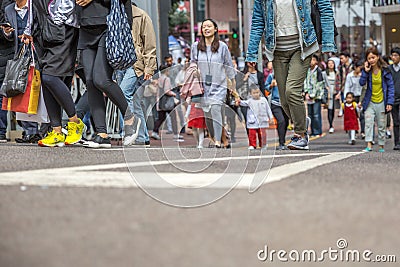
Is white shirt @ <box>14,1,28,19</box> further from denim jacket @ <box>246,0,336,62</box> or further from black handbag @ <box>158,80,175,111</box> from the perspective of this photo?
denim jacket @ <box>246,0,336,62</box>

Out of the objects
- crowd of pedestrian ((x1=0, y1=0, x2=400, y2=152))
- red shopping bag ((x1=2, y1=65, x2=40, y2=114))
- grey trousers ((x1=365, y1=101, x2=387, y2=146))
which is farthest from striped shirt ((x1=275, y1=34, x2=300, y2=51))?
grey trousers ((x1=365, y1=101, x2=387, y2=146))

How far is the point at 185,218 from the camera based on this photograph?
4.42 meters

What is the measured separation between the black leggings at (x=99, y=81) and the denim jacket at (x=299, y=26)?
1721mm

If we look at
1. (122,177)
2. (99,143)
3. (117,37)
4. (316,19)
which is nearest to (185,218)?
(122,177)

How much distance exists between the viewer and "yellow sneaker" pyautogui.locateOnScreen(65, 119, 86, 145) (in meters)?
9.02

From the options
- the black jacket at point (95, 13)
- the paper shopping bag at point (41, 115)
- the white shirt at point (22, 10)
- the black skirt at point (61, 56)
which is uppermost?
the white shirt at point (22, 10)

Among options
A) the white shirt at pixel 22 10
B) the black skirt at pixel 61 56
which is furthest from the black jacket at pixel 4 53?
the black skirt at pixel 61 56

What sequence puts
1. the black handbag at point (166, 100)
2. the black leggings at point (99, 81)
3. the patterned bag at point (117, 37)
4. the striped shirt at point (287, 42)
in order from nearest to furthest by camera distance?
the patterned bag at point (117, 37) < the black leggings at point (99, 81) < the striped shirt at point (287, 42) < the black handbag at point (166, 100)

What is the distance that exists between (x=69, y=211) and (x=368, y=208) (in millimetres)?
1511

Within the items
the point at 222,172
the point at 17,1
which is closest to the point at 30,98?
the point at 17,1

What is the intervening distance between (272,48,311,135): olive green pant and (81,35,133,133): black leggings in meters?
1.80

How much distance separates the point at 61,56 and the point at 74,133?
0.77 meters

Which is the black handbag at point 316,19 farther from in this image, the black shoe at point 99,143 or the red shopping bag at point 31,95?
the red shopping bag at point 31,95

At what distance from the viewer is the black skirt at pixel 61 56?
8.93 m
